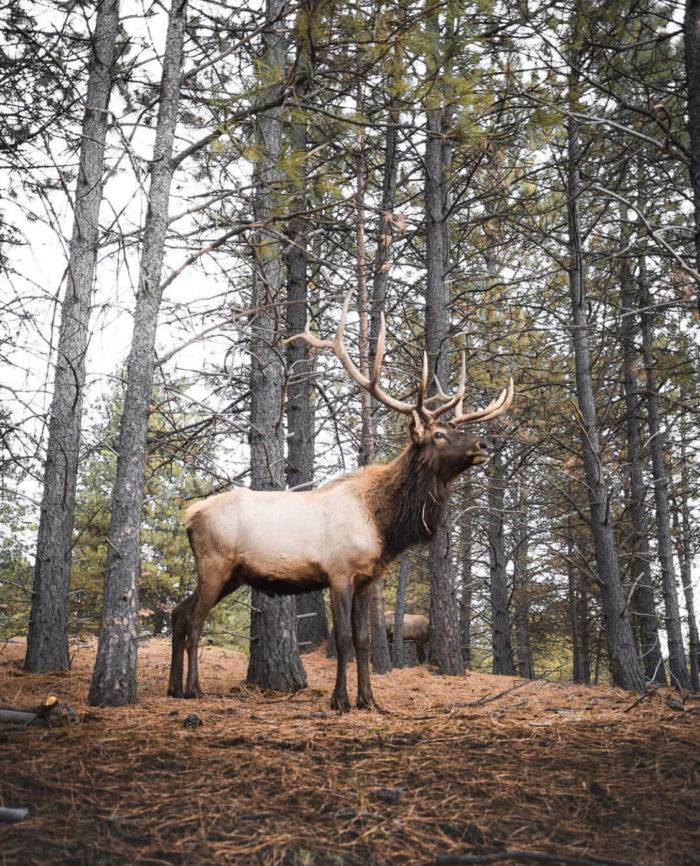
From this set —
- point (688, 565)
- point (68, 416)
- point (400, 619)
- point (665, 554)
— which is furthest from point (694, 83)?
point (688, 565)

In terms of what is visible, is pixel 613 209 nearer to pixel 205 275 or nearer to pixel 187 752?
pixel 205 275

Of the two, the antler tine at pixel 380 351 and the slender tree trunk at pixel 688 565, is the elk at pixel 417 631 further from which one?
the antler tine at pixel 380 351

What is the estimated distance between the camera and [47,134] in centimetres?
621

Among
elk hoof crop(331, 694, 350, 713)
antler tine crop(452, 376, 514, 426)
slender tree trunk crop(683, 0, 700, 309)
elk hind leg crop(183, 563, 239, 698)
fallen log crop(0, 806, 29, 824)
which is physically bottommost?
elk hoof crop(331, 694, 350, 713)

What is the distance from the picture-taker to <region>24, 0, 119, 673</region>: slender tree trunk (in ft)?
23.1

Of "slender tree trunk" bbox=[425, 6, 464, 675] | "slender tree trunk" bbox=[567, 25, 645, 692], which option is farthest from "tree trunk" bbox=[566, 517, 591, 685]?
"slender tree trunk" bbox=[567, 25, 645, 692]

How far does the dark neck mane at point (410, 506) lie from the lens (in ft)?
19.5

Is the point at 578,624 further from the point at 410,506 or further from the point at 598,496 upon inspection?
the point at 410,506

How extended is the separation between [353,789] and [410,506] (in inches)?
130

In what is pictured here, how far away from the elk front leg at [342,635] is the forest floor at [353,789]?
82cm

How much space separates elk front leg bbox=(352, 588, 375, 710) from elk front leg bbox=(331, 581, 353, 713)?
0.36 feet

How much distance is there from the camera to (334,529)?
5.84 metres

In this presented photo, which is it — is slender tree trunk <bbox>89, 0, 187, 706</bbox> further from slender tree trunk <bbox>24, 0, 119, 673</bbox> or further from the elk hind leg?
slender tree trunk <bbox>24, 0, 119, 673</bbox>

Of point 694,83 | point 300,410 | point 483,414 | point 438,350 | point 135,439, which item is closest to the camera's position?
point 694,83
